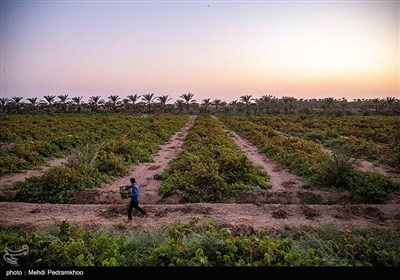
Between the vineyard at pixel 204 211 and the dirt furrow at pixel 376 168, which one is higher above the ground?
the dirt furrow at pixel 376 168

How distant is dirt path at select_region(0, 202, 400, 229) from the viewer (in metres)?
6.34

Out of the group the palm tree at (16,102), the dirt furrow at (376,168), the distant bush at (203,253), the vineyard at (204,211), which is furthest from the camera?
the palm tree at (16,102)

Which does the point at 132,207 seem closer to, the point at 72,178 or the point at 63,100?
the point at 72,178

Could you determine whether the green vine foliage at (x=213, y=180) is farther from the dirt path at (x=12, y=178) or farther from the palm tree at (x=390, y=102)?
the palm tree at (x=390, y=102)

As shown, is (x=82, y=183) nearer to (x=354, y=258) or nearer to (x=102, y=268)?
(x=102, y=268)

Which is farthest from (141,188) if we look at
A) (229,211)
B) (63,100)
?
(63,100)

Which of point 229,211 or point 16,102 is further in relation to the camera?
point 16,102

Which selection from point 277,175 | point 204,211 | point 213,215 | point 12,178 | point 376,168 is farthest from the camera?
point 376,168

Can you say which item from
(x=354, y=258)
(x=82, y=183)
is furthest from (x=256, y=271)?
Answer: (x=82, y=183)

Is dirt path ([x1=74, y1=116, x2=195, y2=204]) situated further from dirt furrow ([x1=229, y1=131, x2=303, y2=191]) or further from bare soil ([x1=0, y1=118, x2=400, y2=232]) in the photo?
dirt furrow ([x1=229, y1=131, x2=303, y2=191])

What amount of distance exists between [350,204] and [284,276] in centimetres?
585

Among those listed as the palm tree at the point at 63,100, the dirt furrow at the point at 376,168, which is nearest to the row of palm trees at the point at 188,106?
the palm tree at the point at 63,100

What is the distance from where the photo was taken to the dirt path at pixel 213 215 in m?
6.34

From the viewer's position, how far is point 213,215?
6.72 m
